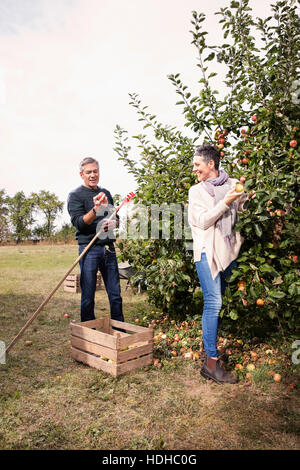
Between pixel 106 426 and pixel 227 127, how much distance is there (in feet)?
11.3

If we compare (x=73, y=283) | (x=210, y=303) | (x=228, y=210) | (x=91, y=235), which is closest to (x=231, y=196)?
(x=228, y=210)

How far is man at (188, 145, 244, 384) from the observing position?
3.16 metres

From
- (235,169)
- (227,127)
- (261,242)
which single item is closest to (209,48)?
(227,127)

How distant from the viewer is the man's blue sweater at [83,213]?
4074mm

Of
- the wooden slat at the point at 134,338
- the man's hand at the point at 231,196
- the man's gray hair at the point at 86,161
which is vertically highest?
the man's gray hair at the point at 86,161

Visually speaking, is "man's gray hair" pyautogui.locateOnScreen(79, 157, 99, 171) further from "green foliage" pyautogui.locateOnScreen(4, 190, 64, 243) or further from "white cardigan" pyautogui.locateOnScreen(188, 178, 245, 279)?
"green foliage" pyautogui.locateOnScreen(4, 190, 64, 243)

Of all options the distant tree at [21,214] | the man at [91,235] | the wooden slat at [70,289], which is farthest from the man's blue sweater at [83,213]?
the distant tree at [21,214]

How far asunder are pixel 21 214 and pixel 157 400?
4401 cm

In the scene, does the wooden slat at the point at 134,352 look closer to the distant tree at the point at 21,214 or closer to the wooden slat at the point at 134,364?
the wooden slat at the point at 134,364

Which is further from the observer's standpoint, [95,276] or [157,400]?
[95,276]

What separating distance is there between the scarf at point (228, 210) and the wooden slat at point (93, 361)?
67.4 inches

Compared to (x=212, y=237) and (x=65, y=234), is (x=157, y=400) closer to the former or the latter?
(x=212, y=237)

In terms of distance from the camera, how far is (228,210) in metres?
3.21

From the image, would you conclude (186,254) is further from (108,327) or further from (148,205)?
(108,327)
